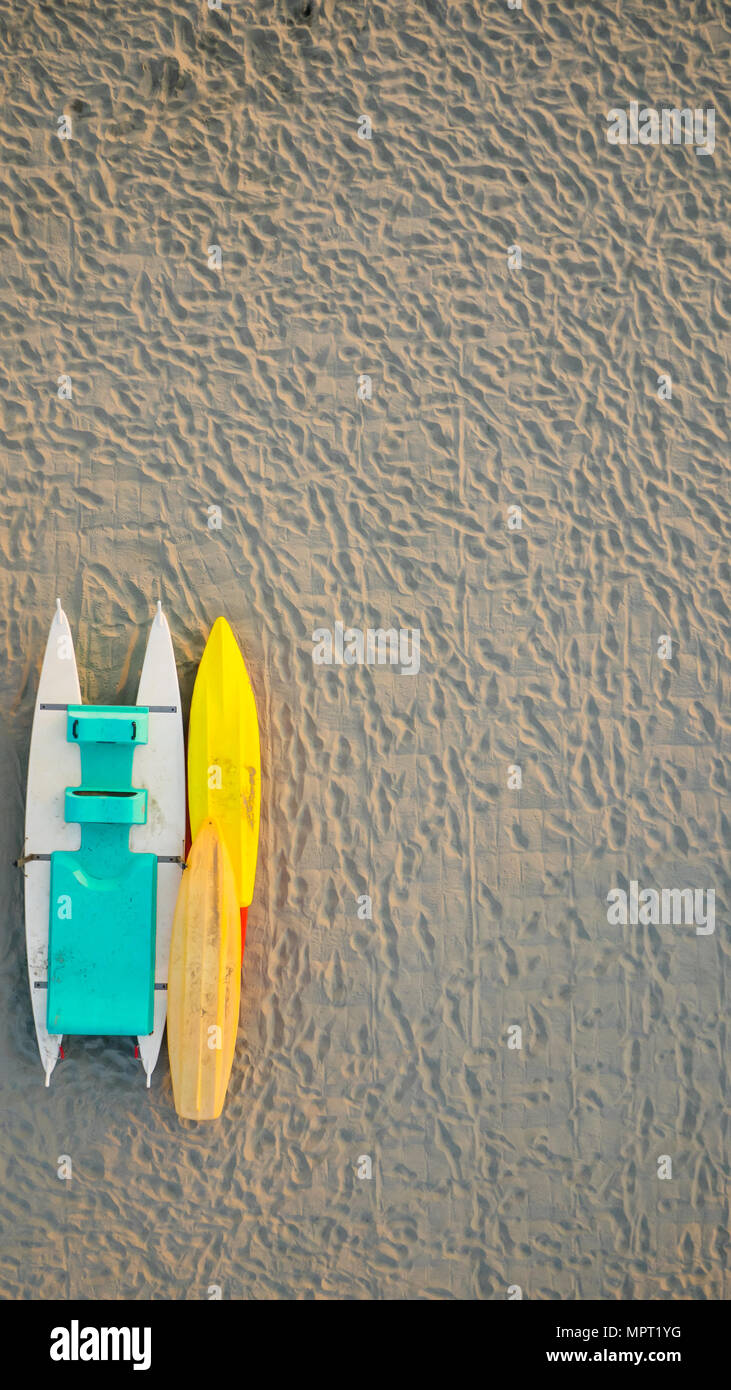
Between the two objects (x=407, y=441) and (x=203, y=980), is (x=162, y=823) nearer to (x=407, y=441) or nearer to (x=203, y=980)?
(x=203, y=980)

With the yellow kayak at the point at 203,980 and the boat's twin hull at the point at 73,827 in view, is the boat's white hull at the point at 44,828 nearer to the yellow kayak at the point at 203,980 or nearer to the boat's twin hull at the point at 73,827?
the boat's twin hull at the point at 73,827

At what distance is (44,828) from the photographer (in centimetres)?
121

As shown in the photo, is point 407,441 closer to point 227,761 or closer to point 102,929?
point 227,761

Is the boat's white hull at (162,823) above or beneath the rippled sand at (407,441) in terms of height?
beneath

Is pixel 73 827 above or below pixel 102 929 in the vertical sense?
above

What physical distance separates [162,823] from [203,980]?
0.61 feet

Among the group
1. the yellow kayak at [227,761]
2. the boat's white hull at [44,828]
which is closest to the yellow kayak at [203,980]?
the yellow kayak at [227,761]

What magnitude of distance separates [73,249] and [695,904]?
110cm

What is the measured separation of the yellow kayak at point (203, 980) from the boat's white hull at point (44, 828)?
152 mm

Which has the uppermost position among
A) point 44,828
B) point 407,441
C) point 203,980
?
point 407,441

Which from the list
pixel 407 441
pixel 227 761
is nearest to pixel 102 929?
pixel 227 761

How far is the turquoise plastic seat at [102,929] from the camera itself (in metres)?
1.19

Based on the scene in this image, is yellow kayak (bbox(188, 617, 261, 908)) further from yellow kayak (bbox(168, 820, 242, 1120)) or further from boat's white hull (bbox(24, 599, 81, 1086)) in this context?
boat's white hull (bbox(24, 599, 81, 1086))

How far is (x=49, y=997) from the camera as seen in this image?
120 cm
